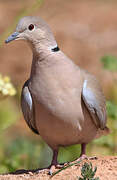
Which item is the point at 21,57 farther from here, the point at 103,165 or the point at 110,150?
the point at 103,165

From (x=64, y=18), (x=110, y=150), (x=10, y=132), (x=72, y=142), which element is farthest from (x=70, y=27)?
(x=72, y=142)

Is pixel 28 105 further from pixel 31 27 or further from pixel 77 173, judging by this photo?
pixel 77 173

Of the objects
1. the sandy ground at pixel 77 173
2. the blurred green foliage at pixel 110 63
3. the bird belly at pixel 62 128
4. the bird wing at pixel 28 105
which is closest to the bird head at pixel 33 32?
the bird wing at pixel 28 105

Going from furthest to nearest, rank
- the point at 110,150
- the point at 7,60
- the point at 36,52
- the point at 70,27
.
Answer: the point at 70,27
the point at 7,60
the point at 110,150
the point at 36,52

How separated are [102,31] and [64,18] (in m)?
1.42

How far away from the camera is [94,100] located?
196 inches

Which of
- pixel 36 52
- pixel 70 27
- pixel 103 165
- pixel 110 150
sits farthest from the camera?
pixel 70 27

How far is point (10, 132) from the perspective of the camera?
10.5 meters

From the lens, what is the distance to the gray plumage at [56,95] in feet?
16.0

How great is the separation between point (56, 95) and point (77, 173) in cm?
74

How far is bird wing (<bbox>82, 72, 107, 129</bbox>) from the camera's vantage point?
4.91m

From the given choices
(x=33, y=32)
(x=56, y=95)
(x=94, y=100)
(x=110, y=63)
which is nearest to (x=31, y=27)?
(x=33, y=32)

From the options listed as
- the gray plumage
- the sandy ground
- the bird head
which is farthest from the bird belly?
the bird head

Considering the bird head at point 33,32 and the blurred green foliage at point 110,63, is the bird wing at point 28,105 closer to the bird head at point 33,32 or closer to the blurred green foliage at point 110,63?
the bird head at point 33,32
